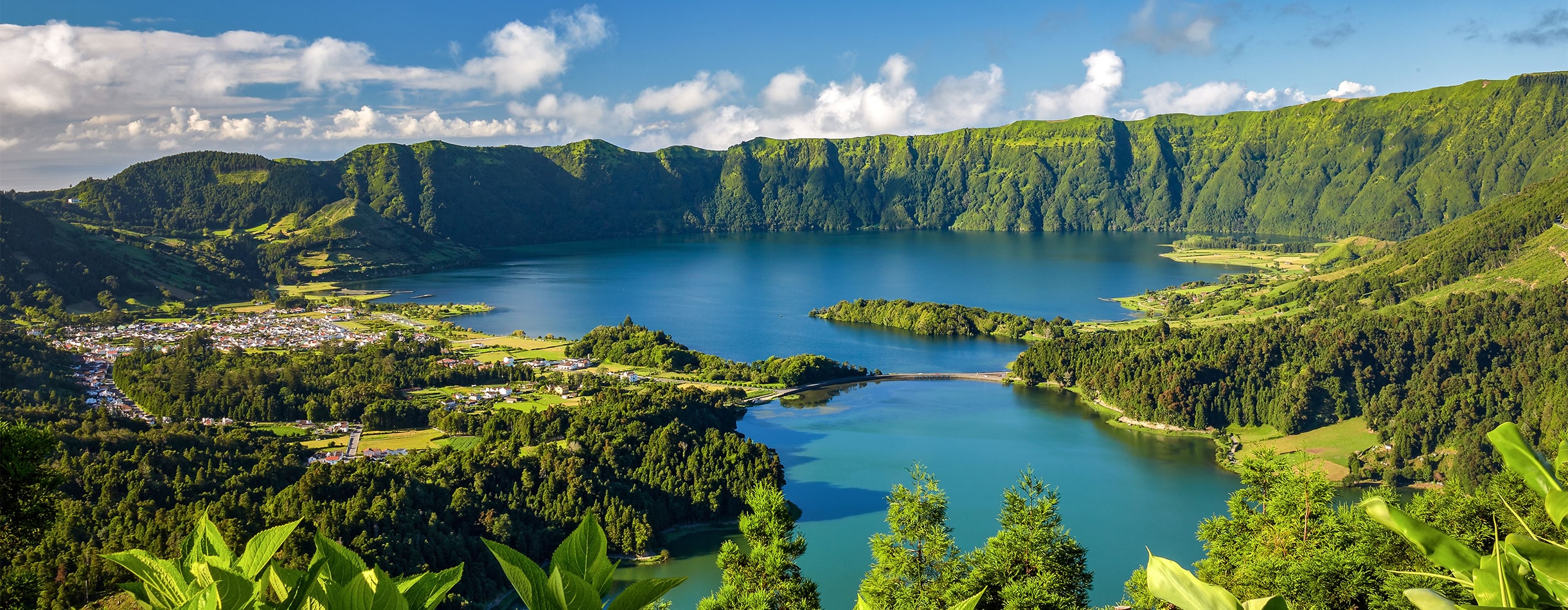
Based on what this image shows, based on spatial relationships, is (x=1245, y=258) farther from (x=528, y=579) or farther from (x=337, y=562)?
(x=528, y=579)

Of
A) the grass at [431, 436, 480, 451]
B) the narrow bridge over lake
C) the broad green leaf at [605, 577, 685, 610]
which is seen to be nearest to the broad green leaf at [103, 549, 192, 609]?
the broad green leaf at [605, 577, 685, 610]

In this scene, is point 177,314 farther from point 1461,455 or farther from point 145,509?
point 1461,455

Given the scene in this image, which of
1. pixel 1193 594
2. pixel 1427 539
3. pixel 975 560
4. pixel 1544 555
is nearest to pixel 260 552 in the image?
pixel 1193 594

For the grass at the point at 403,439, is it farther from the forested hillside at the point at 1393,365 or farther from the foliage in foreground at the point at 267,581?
the foliage in foreground at the point at 267,581

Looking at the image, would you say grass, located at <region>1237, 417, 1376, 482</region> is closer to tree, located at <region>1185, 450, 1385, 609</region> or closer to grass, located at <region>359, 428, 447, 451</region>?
tree, located at <region>1185, 450, 1385, 609</region>

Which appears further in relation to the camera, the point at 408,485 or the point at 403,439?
the point at 403,439
